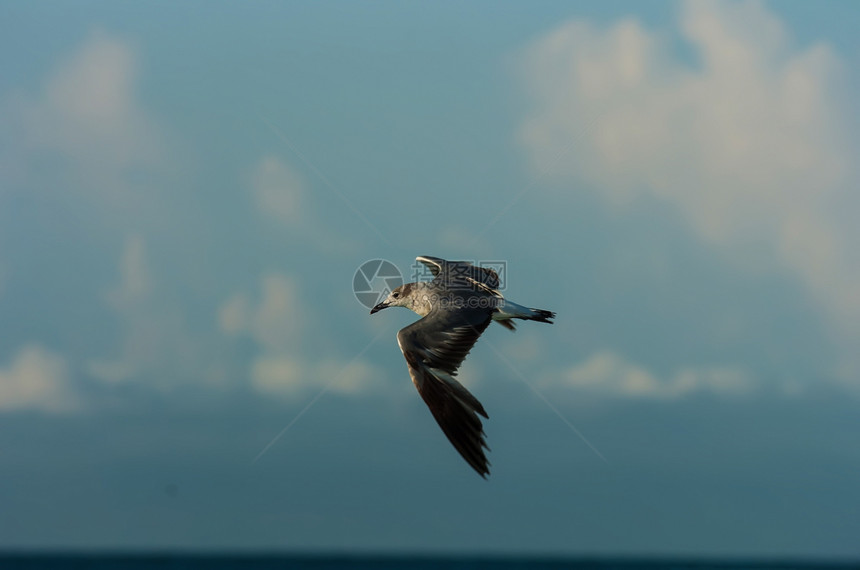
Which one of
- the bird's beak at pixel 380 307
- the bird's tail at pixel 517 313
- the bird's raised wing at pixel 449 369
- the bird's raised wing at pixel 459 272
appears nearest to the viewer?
the bird's raised wing at pixel 449 369

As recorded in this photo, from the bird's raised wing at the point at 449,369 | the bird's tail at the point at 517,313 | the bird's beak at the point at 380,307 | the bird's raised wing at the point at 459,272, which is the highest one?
the bird's raised wing at the point at 459,272

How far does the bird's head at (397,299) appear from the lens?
2141cm

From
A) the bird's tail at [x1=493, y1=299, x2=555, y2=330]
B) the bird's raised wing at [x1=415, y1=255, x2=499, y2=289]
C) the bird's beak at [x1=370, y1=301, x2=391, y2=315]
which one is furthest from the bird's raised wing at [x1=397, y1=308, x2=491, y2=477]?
the bird's beak at [x1=370, y1=301, x2=391, y2=315]

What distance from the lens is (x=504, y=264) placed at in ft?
74.1

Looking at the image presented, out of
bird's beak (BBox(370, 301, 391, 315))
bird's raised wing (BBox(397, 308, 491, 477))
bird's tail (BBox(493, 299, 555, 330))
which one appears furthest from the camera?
bird's beak (BBox(370, 301, 391, 315))

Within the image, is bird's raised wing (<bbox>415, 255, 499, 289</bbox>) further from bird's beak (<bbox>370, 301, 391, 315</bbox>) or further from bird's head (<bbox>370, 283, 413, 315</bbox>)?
bird's beak (<bbox>370, 301, 391, 315</bbox>)

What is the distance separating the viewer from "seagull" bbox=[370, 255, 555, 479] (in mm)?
16266

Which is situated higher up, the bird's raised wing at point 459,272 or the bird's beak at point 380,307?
the bird's raised wing at point 459,272

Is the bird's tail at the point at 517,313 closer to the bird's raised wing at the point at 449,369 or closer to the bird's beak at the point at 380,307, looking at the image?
the bird's raised wing at the point at 449,369

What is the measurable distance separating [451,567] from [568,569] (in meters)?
38.8

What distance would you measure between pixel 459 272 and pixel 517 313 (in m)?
2.07

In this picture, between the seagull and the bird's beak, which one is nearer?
the seagull

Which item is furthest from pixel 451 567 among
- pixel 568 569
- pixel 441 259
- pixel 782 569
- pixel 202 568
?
pixel 441 259

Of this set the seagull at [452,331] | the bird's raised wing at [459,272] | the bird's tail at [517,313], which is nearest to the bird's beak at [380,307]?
the seagull at [452,331]
